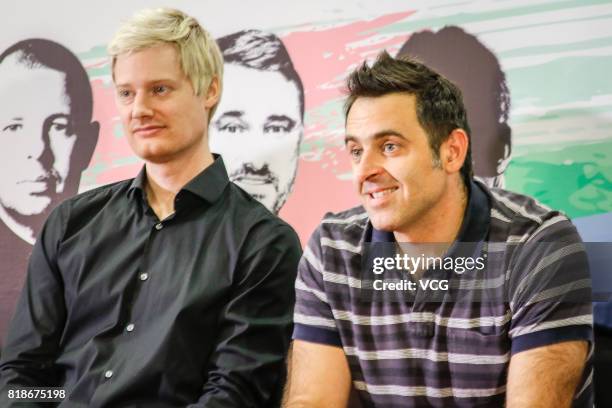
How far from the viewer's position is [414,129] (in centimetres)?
153

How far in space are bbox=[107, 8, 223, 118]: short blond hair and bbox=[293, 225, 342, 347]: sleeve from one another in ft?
1.55

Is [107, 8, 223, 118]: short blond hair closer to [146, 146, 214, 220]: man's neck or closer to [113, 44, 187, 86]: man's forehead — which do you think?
[113, 44, 187, 86]: man's forehead

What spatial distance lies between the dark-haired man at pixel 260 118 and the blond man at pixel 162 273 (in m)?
0.13

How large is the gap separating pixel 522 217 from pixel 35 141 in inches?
53.0

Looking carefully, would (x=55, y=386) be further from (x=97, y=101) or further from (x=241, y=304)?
(x=97, y=101)

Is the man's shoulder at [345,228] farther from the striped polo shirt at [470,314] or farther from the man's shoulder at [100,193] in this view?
the man's shoulder at [100,193]

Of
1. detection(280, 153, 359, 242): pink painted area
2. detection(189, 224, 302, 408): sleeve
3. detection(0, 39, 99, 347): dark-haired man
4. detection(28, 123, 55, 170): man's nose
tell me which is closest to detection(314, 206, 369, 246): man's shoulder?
detection(189, 224, 302, 408): sleeve

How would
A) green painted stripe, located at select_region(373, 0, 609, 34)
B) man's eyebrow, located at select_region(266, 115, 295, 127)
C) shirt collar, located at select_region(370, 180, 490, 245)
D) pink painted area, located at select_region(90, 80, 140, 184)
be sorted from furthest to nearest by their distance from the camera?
pink painted area, located at select_region(90, 80, 140, 184)
man's eyebrow, located at select_region(266, 115, 295, 127)
green painted stripe, located at select_region(373, 0, 609, 34)
shirt collar, located at select_region(370, 180, 490, 245)

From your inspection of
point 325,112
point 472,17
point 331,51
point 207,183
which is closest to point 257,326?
point 207,183

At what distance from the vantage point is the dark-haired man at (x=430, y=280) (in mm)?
1391

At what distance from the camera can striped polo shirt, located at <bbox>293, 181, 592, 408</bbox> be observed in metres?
1.39

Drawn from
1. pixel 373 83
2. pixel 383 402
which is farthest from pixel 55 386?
pixel 373 83

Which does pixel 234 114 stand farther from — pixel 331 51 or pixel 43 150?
pixel 43 150

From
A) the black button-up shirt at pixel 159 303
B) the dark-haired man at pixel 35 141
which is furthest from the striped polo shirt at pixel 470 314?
the dark-haired man at pixel 35 141
